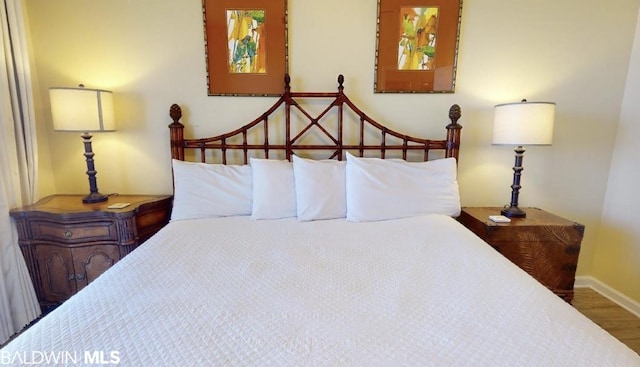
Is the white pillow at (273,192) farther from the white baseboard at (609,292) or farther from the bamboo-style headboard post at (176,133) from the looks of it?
the white baseboard at (609,292)

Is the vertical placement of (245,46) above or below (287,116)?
above

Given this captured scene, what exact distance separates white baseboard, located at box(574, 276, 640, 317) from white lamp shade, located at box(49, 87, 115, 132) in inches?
146

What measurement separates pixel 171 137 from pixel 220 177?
1.69ft

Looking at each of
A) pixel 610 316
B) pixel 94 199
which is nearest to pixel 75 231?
pixel 94 199

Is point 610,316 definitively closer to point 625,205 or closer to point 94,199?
point 625,205

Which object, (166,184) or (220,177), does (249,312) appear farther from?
(166,184)

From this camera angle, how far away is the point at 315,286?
3.55ft

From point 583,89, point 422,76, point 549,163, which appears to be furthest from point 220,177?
point 583,89

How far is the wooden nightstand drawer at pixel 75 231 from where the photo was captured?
181 cm

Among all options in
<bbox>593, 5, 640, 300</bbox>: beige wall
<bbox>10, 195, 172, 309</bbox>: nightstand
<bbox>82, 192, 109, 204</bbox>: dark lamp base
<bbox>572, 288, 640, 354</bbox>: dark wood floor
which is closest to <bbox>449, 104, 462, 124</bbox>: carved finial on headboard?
<bbox>593, 5, 640, 300</bbox>: beige wall

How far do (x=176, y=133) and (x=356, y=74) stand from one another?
1.33 m

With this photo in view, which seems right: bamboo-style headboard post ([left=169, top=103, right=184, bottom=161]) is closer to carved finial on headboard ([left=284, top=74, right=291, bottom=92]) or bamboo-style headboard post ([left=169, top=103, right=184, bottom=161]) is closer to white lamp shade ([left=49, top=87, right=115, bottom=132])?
white lamp shade ([left=49, top=87, right=115, bottom=132])

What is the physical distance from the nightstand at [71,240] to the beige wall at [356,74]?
48cm

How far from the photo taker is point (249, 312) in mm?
926
